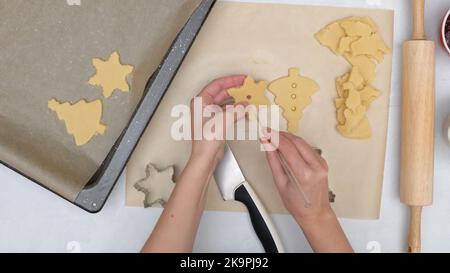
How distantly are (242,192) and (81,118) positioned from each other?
10.1 inches

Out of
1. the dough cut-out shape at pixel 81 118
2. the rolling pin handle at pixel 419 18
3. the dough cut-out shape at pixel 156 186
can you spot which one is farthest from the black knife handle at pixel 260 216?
the rolling pin handle at pixel 419 18

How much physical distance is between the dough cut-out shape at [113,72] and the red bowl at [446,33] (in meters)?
0.44

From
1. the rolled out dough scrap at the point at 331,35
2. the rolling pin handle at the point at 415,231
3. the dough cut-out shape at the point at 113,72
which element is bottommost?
the rolling pin handle at the point at 415,231

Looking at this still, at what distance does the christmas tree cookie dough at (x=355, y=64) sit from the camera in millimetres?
691

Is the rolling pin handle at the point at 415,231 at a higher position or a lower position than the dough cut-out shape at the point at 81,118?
lower

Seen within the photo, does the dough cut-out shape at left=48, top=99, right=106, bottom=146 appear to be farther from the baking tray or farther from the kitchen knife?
the kitchen knife

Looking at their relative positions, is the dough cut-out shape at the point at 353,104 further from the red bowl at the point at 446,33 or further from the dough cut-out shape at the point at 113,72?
the dough cut-out shape at the point at 113,72

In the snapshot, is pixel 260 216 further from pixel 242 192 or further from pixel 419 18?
pixel 419 18

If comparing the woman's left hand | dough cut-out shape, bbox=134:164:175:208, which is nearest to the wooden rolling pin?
the woman's left hand

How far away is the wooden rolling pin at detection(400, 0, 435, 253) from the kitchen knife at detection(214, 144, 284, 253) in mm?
199

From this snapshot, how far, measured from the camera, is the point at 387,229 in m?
0.72

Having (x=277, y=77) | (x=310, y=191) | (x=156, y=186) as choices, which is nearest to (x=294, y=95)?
(x=277, y=77)

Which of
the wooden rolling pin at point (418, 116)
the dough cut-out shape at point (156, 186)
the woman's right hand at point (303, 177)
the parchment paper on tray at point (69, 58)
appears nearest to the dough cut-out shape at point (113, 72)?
the parchment paper on tray at point (69, 58)

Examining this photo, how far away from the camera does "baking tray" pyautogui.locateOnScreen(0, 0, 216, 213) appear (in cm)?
66
